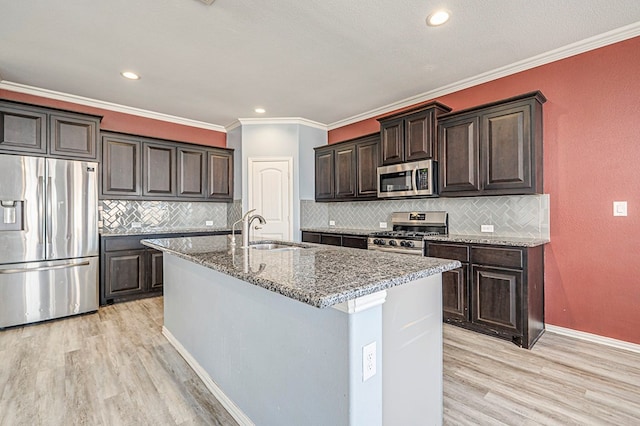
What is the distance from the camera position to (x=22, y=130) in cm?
324

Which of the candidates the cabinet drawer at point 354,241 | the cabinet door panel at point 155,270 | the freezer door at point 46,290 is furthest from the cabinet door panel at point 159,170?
the cabinet drawer at point 354,241

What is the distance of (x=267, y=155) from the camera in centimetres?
500

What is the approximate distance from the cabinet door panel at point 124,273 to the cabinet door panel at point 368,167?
10.2 ft

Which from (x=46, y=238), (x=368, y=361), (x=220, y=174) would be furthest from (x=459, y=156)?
(x=46, y=238)

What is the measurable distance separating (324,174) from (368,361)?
4.09 m

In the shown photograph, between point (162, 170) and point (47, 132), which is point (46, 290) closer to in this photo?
point (47, 132)

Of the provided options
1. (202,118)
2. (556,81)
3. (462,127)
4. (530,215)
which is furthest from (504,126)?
(202,118)

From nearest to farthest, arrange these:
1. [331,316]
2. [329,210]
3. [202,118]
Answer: [331,316]
[202,118]
[329,210]

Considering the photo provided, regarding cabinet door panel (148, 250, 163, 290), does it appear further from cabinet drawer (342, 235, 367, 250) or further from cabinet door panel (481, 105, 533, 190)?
cabinet door panel (481, 105, 533, 190)

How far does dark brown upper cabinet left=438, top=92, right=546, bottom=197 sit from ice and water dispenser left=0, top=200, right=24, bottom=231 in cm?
449

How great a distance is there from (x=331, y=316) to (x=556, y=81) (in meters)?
3.32

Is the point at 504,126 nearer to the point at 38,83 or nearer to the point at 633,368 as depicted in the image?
the point at 633,368

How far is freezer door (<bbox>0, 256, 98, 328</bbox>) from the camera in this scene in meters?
3.14

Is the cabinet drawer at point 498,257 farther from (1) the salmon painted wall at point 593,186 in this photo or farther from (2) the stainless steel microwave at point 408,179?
(2) the stainless steel microwave at point 408,179
